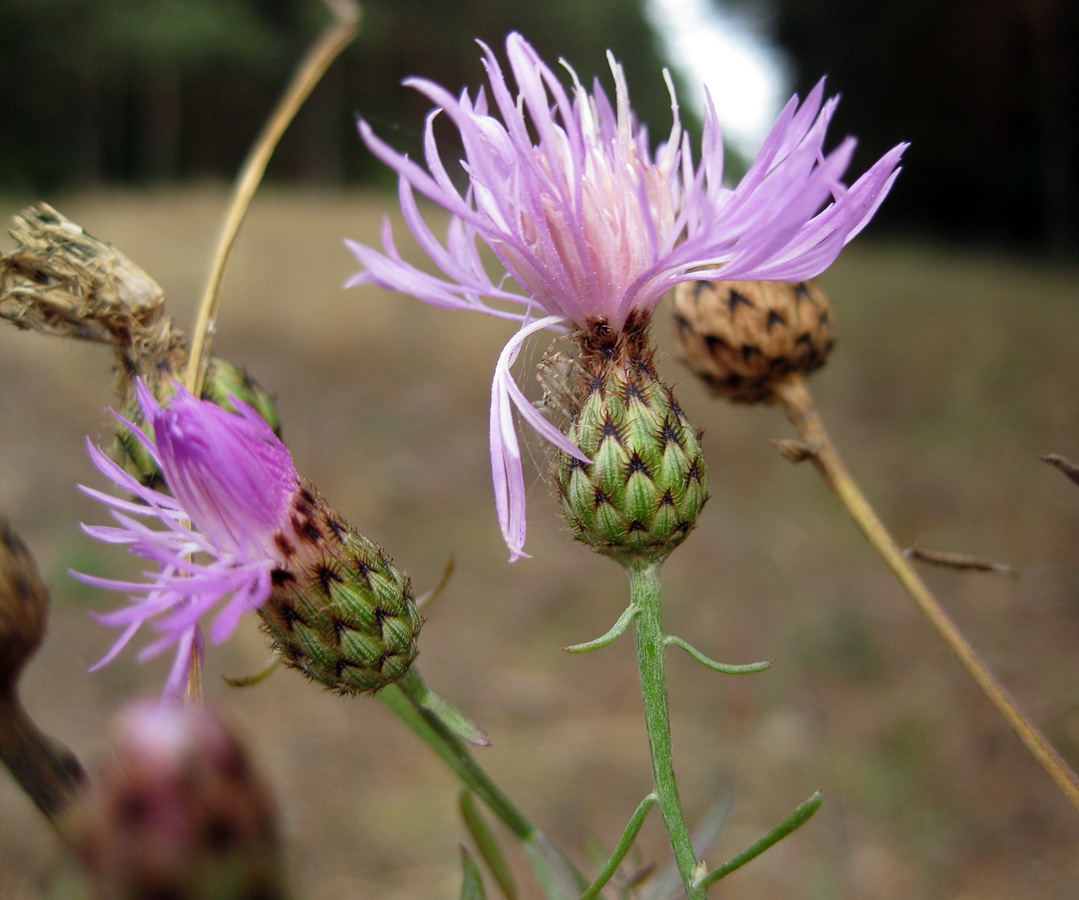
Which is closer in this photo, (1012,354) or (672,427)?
(672,427)

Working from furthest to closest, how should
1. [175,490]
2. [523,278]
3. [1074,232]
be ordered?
[1074,232] < [523,278] < [175,490]

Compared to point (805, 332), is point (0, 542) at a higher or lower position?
lower

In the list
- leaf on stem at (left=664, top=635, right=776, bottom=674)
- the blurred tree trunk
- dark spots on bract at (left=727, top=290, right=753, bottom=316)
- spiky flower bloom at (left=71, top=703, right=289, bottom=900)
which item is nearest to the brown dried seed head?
dark spots on bract at (left=727, top=290, right=753, bottom=316)

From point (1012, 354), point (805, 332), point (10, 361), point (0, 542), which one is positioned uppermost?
point (805, 332)

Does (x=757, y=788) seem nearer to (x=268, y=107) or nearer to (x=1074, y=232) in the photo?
(x=1074, y=232)

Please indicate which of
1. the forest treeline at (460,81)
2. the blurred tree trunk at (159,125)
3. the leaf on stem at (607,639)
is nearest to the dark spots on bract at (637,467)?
the leaf on stem at (607,639)

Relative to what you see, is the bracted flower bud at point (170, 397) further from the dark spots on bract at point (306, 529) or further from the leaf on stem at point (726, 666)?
the leaf on stem at point (726, 666)

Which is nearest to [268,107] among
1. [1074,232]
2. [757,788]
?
[1074,232]
